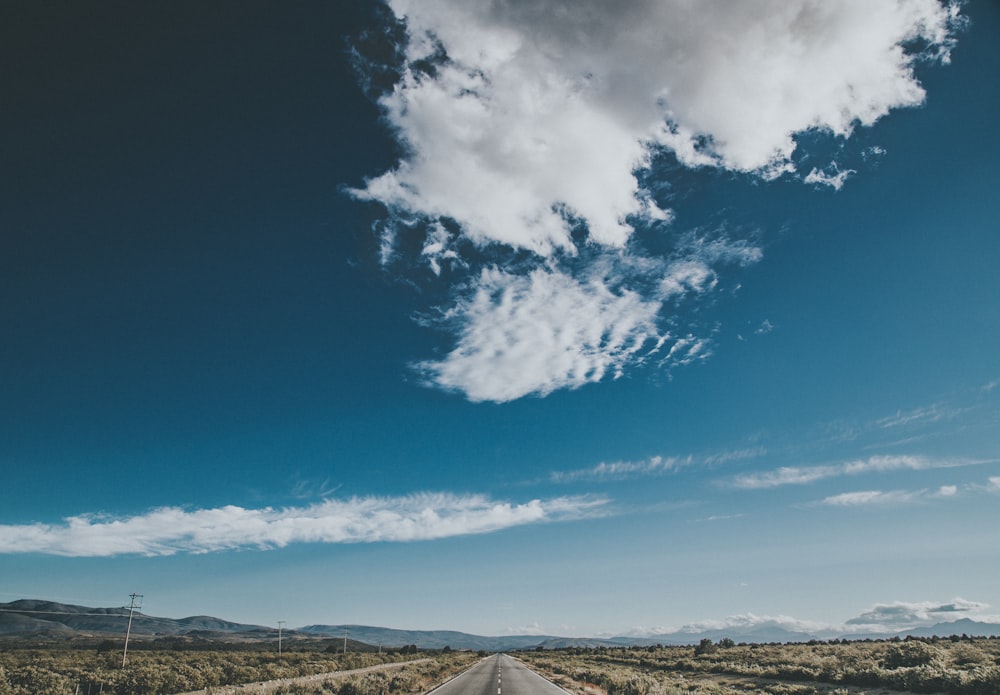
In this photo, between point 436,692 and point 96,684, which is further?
point 96,684

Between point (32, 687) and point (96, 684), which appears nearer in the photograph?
point (32, 687)

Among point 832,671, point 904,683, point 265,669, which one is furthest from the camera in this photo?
point 265,669

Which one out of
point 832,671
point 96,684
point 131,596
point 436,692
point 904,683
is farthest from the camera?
point 131,596

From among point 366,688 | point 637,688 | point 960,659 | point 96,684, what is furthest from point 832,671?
point 96,684

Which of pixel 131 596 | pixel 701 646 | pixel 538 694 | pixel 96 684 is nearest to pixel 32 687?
pixel 96 684

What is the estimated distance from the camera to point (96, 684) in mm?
27672

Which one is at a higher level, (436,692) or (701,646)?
(436,692)

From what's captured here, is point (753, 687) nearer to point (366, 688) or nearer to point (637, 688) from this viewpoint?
point (637, 688)

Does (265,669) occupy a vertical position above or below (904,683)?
below

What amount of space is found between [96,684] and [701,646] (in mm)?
61650

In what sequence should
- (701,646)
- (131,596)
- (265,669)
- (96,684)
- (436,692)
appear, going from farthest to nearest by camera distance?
(701,646) < (131,596) < (265,669) < (96,684) < (436,692)

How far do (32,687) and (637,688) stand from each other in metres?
27.9

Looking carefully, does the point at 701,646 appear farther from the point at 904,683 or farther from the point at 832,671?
the point at 904,683

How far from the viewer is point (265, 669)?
45094 millimetres
